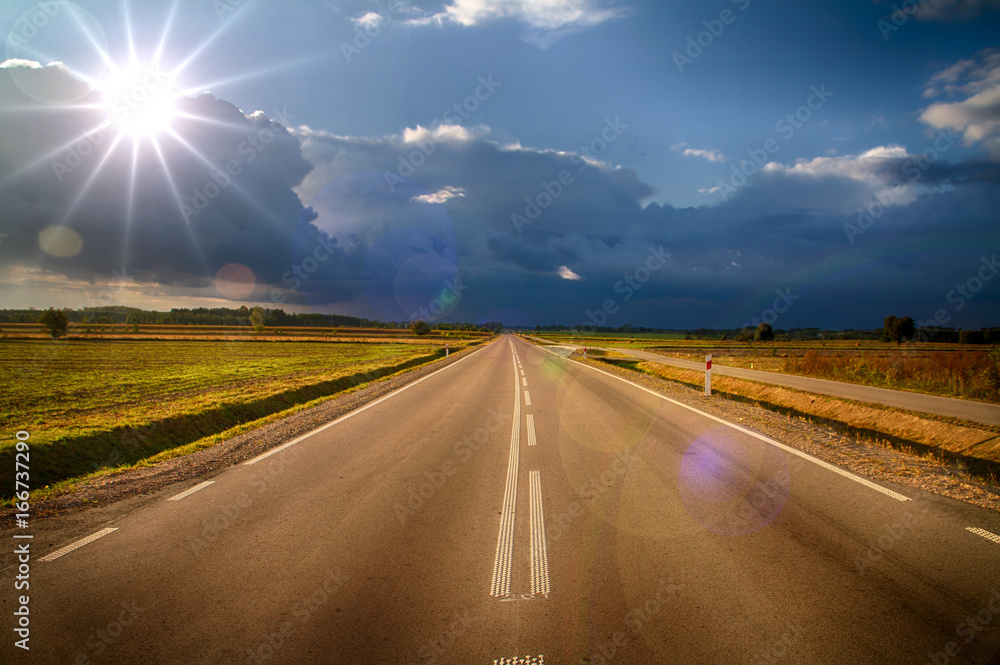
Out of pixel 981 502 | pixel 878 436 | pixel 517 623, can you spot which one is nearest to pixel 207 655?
pixel 517 623

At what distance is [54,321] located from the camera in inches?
3066

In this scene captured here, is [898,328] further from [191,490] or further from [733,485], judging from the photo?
[191,490]

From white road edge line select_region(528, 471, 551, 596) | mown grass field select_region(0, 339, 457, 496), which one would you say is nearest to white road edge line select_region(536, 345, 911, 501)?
white road edge line select_region(528, 471, 551, 596)

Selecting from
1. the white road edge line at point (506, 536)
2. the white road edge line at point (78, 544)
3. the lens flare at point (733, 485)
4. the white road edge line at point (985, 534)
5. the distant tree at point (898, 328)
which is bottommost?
the white road edge line at point (78, 544)

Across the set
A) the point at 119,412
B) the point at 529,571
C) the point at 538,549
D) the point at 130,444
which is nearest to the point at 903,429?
the point at 538,549

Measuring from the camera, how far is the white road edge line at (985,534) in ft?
13.1

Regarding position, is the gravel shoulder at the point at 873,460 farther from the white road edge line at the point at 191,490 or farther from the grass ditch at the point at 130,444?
the grass ditch at the point at 130,444

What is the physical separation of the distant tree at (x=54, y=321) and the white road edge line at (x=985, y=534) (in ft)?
361

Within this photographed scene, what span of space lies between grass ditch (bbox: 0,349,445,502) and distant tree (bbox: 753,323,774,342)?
3839 inches

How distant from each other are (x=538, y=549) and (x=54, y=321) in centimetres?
10957

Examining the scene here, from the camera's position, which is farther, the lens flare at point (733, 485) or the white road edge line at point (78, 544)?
the lens flare at point (733, 485)

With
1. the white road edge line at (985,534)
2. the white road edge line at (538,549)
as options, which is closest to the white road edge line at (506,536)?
the white road edge line at (538,549)

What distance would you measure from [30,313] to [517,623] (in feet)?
703

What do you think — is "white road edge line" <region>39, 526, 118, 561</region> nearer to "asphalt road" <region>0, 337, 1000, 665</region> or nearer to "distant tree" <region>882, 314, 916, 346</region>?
"asphalt road" <region>0, 337, 1000, 665</region>
